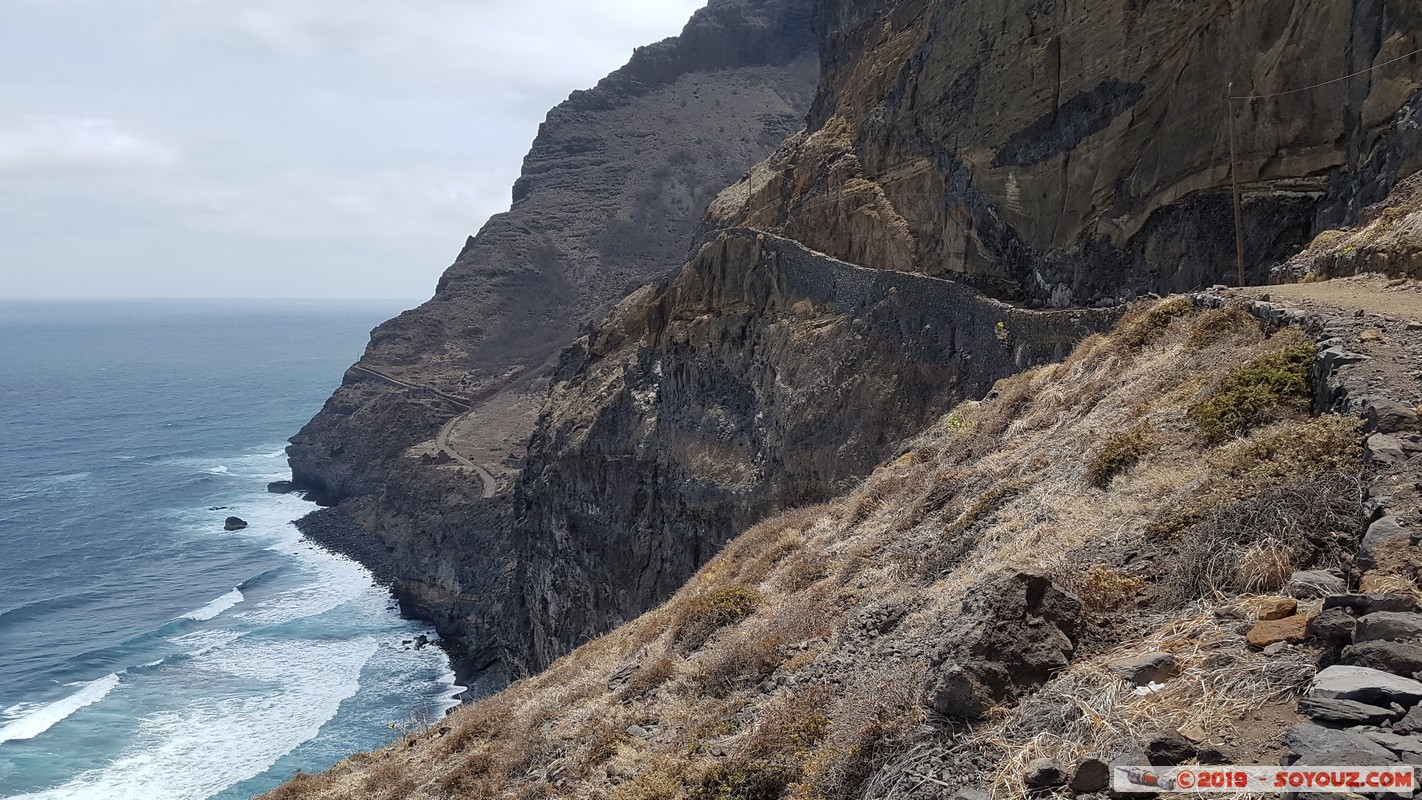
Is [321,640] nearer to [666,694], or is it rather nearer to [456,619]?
[456,619]

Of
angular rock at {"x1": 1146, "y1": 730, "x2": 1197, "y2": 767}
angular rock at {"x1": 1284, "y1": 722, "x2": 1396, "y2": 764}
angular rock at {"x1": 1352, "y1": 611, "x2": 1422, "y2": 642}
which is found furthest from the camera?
angular rock at {"x1": 1146, "y1": 730, "x2": 1197, "y2": 767}

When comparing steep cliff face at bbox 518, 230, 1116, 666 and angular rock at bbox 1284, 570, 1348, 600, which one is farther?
steep cliff face at bbox 518, 230, 1116, 666

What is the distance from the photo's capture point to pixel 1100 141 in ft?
88.1

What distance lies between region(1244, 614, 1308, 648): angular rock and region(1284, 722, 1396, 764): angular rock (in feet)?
3.67

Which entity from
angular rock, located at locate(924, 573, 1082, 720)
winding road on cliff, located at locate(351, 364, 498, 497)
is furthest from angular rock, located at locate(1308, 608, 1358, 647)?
winding road on cliff, located at locate(351, 364, 498, 497)

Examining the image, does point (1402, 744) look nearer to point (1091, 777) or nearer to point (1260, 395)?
point (1091, 777)

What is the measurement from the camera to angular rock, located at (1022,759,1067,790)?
187 inches

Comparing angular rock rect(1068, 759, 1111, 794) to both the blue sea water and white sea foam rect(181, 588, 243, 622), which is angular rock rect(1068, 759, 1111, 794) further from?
white sea foam rect(181, 588, 243, 622)

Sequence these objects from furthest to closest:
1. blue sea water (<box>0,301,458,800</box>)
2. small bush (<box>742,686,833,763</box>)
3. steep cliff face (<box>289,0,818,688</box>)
Answer: 1. steep cliff face (<box>289,0,818,688</box>)
2. blue sea water (<box>0,301,458,800</box>)
3. small bush (<box>742,686,833,763</box>)

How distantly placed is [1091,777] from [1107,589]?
8.06 ft

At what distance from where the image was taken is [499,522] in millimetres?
57625

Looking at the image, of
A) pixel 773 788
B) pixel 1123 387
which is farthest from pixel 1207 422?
pixel 773 788

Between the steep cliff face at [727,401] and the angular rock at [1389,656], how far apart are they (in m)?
15.7

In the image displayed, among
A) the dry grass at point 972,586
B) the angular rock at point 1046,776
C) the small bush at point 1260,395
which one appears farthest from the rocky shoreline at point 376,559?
the angular rock at point 1046,776
